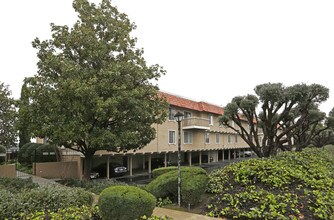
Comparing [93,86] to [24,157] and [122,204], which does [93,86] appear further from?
[24,157]

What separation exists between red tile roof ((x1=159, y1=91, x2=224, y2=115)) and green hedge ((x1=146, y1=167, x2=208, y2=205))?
1473 cm

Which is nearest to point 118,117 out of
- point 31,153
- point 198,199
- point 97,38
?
point 97,38

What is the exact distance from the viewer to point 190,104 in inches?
1134

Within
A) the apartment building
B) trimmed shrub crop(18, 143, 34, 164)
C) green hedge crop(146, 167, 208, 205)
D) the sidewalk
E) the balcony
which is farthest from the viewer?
the balcony

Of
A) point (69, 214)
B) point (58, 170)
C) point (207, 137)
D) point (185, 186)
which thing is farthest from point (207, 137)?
→ point (69, 214)

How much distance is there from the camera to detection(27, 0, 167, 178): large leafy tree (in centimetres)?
1252

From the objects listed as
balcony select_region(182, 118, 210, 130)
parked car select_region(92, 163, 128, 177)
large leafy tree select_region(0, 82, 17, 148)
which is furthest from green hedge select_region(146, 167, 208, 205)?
balcony select_region(182, 118, 210, 130)

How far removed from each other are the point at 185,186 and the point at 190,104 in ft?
68.5

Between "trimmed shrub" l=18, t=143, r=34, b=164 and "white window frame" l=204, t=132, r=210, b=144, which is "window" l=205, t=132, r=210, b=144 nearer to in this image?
"white window frame" l=204, t=132, r=210, b=144

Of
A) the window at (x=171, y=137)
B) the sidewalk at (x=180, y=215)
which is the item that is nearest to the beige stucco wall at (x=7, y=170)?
the window at (x=171, y=137)

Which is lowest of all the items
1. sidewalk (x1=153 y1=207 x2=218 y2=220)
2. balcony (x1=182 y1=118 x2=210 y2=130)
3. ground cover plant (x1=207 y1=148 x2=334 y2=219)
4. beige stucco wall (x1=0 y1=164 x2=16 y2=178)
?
beige stucco wall (x1=0 y1=164 x2=16 y2=178)

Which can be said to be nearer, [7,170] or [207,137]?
[7,170]

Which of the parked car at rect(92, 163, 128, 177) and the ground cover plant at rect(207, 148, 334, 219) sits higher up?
the ground cover plant at rect(207, 148, 334, 219)

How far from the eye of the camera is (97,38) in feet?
46.9
